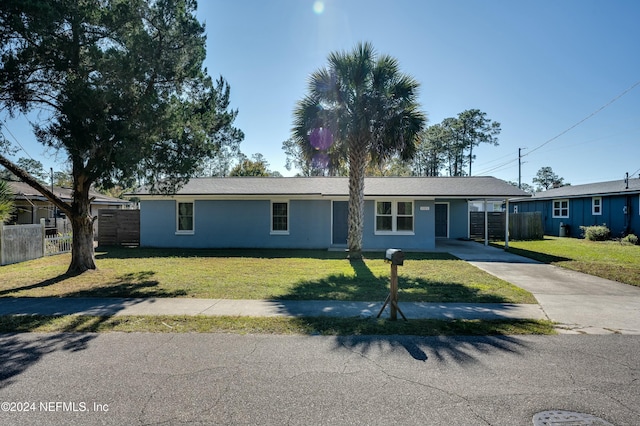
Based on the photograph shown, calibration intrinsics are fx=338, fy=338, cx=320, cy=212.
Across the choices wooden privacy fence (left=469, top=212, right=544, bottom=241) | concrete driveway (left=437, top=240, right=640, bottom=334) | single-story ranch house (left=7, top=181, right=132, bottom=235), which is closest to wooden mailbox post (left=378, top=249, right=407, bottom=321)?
concrete driveway (left=437, top=240, right=640, bottom=334)

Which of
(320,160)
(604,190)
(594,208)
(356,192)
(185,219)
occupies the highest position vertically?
(320,160)

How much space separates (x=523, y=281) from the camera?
934 centimetres

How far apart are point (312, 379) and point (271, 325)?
1923mm

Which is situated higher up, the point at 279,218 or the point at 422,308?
the point at 279,218

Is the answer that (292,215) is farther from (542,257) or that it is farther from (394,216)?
(542,257)

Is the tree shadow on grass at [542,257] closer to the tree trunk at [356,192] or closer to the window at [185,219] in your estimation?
the tree trunk at [356,192]

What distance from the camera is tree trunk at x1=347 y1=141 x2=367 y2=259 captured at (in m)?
13.1

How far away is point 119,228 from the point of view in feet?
59.3

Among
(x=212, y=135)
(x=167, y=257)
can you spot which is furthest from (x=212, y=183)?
(x=212, y=135)

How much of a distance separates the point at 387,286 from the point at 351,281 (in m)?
1.03

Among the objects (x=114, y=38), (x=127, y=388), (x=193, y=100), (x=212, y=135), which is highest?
(x=114, y=38)

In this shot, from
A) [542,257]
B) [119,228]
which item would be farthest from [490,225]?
[119,228]

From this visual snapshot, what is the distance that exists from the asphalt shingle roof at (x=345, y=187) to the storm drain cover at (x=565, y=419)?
12.8m

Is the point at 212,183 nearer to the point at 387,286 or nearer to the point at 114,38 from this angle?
the point at 114,38
